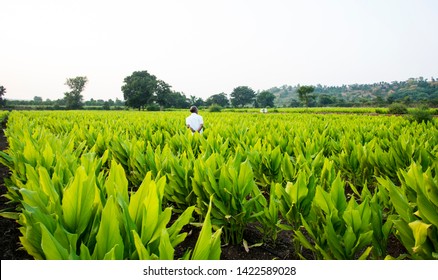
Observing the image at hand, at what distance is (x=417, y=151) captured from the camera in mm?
3246

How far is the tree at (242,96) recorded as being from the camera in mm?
97400

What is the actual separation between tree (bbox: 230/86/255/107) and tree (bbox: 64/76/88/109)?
158 feet

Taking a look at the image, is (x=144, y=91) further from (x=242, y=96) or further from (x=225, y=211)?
(x=225, y=211)

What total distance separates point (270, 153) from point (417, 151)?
1.75 m

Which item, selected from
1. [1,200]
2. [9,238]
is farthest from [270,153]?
[1,200]

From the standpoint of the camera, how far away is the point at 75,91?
7256 cm

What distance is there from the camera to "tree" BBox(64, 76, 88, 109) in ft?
230

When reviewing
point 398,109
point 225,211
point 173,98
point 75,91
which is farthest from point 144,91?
point 225,211

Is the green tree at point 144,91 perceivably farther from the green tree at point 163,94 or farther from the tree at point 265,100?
the tree at point 265,100

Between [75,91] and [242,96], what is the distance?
52.7 m

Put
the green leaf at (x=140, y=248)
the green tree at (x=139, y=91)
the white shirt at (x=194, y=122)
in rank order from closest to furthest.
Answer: the green leaf at (x=140, y=248) → the white shirt at (x=194, y=122) → the green tree at (x=139, y=91)

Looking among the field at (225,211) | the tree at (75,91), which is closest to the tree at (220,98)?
the tree at (75,91)

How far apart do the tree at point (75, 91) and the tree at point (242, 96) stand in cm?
4812

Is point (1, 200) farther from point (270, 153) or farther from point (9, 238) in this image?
point (270, 153)
